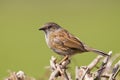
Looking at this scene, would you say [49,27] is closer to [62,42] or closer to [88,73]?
[62,42]

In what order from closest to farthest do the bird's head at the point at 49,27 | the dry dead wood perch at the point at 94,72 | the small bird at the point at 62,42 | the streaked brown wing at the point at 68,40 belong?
the dry dead wood perch at the point at 94,72 < the bird's head at the point at 49,27 < the small bird at the point at 62,42 < the streaked brown wing at the point at 68,40

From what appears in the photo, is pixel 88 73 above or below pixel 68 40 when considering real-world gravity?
below

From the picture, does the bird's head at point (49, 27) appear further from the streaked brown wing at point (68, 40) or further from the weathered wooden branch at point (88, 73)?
the weathered wooden branch at point (88, 73)

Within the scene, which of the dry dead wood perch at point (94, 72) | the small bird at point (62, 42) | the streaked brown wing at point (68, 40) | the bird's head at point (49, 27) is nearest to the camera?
the dry dead wood perch at point (94, 72)

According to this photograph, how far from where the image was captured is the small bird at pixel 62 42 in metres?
5.74

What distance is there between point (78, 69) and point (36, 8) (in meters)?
17.7

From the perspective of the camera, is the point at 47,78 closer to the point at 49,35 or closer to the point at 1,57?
the point at 49,35

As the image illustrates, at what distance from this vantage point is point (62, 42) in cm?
607

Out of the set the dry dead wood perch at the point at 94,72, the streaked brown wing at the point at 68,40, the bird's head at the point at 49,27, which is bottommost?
the dry dead wood perch at the point at 94,72

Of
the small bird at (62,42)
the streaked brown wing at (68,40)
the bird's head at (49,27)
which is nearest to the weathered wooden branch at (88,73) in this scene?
the bird's head at (49,27)

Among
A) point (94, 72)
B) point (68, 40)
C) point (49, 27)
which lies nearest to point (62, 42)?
point (68, 40)

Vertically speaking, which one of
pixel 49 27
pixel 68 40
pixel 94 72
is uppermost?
pixel 49 27

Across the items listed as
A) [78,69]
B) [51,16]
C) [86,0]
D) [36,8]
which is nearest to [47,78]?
[78,69]

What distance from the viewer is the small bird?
574 centimetres
